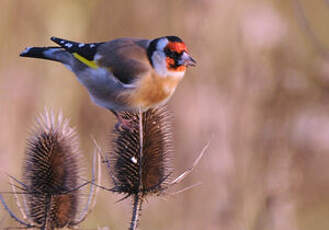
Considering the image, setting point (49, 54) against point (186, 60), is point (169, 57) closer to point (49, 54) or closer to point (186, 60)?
point (186, 60)

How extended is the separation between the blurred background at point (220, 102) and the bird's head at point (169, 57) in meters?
1.97

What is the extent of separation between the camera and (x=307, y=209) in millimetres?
7762

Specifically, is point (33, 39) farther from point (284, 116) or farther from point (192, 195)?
point (284, 116)

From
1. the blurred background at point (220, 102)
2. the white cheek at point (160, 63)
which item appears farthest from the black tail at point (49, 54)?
the blurred background at point (220, 102)

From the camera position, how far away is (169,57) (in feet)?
13.9

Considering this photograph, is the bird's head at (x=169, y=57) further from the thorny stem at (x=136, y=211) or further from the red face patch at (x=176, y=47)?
the thorny stem at (x=136, y=211)

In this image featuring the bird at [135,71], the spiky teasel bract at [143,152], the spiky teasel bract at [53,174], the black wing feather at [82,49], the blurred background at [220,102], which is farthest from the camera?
the blurred background at [220,102]

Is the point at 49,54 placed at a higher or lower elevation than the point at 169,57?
higher

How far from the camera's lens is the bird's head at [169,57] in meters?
4.22

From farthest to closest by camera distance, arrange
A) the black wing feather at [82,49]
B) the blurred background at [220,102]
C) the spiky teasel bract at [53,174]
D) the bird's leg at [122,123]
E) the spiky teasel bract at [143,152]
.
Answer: the blurred background at [220,102] → the spiky teasel bract at [53,174] → the spiky teasel bract at [143,152] → the bird's leg at [122,123] → the black wing feather at [82,49]

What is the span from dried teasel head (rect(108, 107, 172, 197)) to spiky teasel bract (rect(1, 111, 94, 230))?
1.21 ft

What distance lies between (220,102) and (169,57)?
276 cm

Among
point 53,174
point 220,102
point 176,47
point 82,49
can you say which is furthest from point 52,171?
point 220,102

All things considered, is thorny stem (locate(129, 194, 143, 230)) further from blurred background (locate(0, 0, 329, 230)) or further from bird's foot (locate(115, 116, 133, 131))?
blurred background (locate(0, 0, 329, 230))
